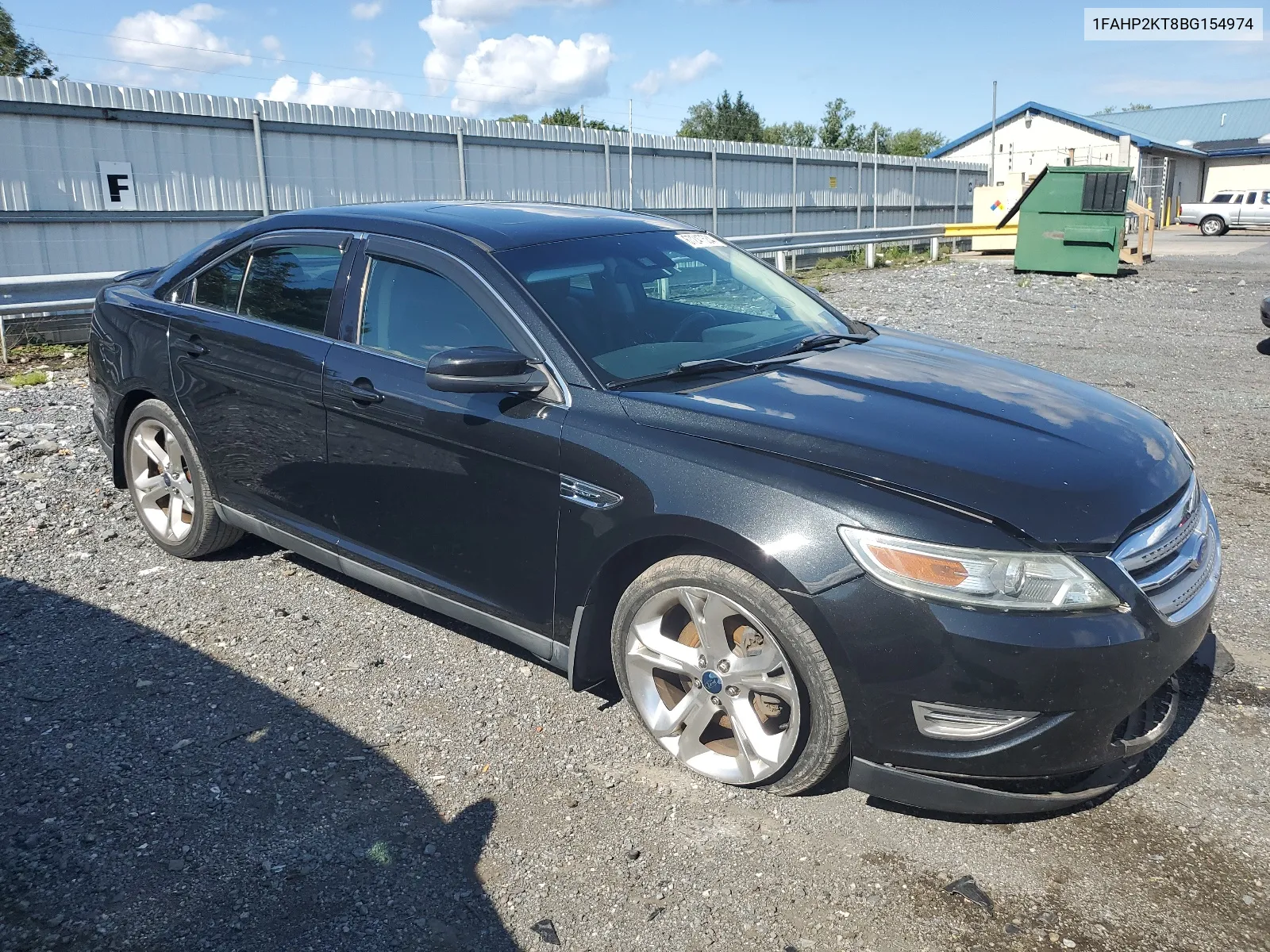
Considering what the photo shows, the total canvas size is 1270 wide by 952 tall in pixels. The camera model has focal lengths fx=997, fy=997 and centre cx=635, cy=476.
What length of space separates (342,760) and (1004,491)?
2262 millimetres

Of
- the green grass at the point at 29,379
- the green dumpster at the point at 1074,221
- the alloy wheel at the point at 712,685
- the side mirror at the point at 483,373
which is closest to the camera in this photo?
the alloy wheel at the point at 712,685

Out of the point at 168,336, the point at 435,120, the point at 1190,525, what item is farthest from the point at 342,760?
the point at 435,120

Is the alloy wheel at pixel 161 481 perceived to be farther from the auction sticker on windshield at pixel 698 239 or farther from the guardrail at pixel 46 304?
the guardrail at pixel 46 304

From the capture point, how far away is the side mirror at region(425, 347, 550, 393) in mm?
3248

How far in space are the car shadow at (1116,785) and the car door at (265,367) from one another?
2232mm

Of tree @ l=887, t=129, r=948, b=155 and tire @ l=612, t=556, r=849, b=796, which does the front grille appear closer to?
tire @ l=612, t=556, r=849, b=796

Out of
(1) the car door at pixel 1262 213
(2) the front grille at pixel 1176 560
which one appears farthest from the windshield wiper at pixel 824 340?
(1) the car door at pixel 1262 213

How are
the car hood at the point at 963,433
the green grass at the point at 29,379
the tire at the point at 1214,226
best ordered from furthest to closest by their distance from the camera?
the tire at the point at 1214,226 < the green grass at the point at 29,379 < the car hood at the point at 963,433

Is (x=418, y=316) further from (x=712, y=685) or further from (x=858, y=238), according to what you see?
(x=858, y=238)

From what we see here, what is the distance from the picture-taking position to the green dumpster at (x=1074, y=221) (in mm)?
18359

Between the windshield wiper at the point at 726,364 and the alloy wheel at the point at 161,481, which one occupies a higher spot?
the windshield wiper at the point at 726,364

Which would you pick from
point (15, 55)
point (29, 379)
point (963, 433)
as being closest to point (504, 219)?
point (963, 433)

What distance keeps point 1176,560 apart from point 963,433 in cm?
71

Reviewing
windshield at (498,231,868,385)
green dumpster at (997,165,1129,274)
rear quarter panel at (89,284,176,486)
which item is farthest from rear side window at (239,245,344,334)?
green dumpster at (997,165,1129,274)
